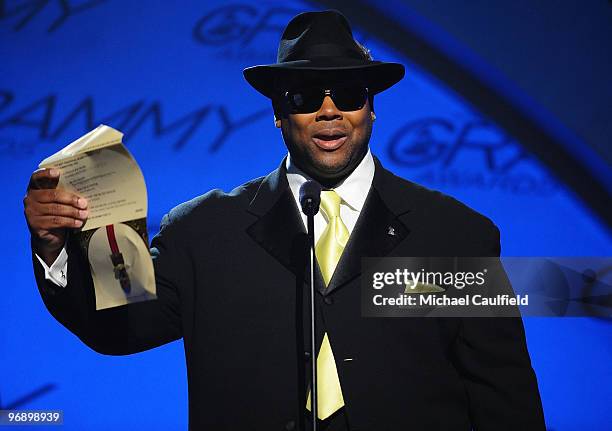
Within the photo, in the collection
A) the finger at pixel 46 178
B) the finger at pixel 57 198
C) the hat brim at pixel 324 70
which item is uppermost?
the hat brim at pixel 324 70

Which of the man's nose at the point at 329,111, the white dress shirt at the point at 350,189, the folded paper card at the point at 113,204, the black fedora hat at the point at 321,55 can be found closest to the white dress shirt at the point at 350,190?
the white dress shirt at the point at 350,189

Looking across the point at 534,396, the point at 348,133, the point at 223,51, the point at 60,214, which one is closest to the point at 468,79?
the point at 223,51

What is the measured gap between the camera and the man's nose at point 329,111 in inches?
76.0

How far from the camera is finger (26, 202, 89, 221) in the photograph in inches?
58.9

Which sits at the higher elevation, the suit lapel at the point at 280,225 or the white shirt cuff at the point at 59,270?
the suit lapel at the point at 280,225

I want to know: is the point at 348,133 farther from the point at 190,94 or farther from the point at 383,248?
the point at 190,94

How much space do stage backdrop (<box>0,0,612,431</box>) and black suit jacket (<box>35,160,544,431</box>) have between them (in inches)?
37.0

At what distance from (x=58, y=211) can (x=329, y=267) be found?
661 mm

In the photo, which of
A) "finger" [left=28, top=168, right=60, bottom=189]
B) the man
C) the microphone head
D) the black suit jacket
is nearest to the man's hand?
"finger" [left=28, top=168, right=60, bottom=189]

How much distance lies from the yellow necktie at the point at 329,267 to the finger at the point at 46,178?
0.65m

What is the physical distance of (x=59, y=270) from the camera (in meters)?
1.60

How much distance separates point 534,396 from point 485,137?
122 cm

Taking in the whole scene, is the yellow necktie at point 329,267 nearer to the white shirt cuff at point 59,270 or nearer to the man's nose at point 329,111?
the man's nose at point 329,111

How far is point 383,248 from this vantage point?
73.9 inches
